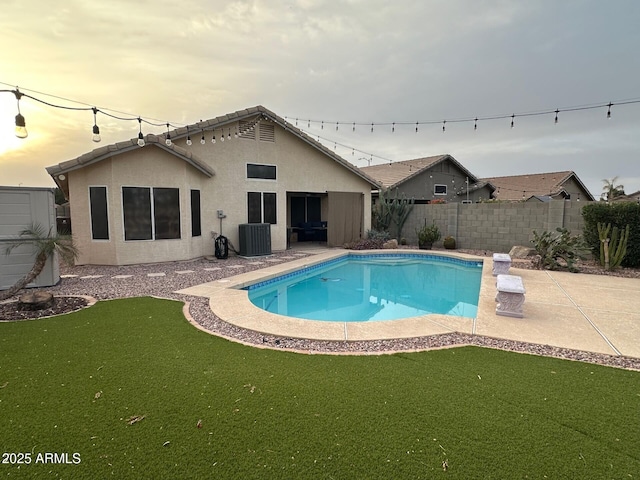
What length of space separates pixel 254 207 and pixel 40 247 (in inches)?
284

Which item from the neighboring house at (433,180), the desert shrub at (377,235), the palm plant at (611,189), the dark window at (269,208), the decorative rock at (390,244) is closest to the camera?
the dark window at (269,208)

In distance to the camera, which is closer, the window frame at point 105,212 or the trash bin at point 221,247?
the window frame at point 105,212

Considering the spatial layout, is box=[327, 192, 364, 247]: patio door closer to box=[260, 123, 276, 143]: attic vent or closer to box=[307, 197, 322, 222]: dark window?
box=[260, 123, 276, 143]: attic vent

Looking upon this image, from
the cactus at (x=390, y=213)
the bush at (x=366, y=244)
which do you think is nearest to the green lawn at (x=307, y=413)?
the bush at (x=366, y=244)

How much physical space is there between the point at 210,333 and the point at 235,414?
214 centimetres

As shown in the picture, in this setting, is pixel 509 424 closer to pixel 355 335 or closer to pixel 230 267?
pixel 355 335

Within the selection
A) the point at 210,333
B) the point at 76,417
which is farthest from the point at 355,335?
the point at 76,417

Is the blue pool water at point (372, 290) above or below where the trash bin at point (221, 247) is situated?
below

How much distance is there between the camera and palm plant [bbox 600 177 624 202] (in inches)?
1249

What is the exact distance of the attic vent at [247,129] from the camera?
482 inches

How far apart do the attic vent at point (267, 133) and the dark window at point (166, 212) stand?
158 inches

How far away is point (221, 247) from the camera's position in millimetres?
11672

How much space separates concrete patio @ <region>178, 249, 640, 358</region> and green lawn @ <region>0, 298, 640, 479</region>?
71cm

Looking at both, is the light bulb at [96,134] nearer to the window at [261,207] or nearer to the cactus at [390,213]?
the window at [261,207]
